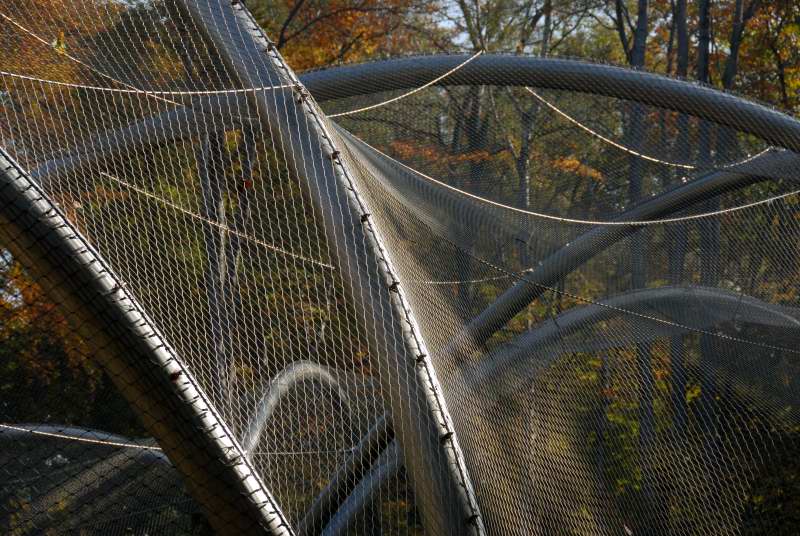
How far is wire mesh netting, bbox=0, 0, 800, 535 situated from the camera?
137 inches

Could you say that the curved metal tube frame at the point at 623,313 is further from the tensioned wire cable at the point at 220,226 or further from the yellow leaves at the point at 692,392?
the tensioned wire cable at the point at 220,226

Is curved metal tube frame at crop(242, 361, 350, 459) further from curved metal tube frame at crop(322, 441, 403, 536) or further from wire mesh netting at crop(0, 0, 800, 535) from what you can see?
curved metal tube frame at crop(322, 441, 403, 536)

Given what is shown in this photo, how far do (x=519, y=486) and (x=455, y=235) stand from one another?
2.07 meters

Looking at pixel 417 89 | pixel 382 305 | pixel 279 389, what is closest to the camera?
pixel 382 305

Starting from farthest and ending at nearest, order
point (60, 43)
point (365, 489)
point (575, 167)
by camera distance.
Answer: point (575, 167) < point (365, 489) < point (60, 43)

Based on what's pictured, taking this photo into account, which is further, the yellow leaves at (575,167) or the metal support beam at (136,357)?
the yellow leaves at (575,167)

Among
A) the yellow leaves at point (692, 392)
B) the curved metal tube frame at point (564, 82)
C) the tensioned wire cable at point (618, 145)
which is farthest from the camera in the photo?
the tensioned wire cable at point (618, 145)

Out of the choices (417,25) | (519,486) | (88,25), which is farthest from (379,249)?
(417,25)

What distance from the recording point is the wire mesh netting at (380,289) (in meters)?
3.48

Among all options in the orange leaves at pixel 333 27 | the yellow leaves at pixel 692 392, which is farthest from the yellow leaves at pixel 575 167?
the orange leaves at pixel 333 27

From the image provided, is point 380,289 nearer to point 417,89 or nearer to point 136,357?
point 136,357

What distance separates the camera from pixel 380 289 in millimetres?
3555

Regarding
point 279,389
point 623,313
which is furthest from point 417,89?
point 279,389

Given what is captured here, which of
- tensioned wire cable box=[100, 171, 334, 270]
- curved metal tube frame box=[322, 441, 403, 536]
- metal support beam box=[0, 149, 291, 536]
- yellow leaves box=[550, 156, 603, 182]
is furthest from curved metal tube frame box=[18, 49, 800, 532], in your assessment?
metal support beam box=[0, 149, 291, 536]
